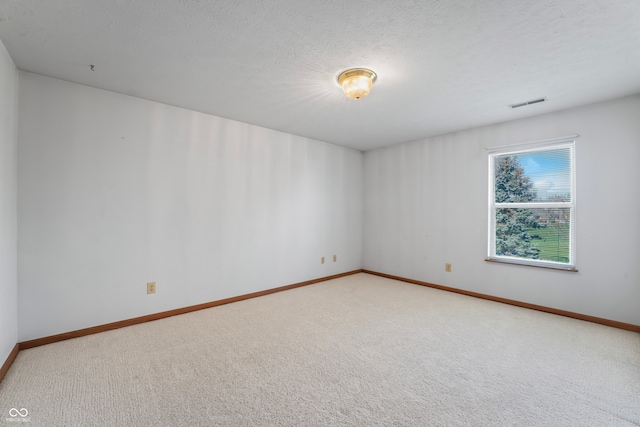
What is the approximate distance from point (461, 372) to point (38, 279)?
Answer: 3.42m

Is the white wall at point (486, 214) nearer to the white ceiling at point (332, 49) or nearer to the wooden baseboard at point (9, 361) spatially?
the white ceiling at point (332, 49)

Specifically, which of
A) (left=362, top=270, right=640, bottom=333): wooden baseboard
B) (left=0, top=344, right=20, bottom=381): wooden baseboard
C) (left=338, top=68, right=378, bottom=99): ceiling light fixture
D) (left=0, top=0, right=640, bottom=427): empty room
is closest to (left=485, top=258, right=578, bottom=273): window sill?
(left=0, top=0, right=640, bottom=427): empty room

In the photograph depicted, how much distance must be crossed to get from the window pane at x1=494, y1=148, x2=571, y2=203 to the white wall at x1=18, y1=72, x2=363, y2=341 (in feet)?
8.97

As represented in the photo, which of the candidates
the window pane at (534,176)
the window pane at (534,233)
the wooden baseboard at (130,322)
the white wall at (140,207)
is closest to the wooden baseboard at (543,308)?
the window pane at (534,233)

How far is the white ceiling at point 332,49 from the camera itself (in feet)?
5.19

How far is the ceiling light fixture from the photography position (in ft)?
7.34

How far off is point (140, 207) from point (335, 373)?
7.97 feet

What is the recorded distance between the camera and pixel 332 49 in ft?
6.42

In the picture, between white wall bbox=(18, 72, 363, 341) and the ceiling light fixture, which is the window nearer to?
the ceiling light fixture

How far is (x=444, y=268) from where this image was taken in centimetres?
406

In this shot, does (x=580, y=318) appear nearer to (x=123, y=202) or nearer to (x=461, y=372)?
(x=461, y=372)

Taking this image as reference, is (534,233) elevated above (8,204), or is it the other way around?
(8,204)

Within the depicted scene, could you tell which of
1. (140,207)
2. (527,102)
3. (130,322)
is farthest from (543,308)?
(140,207)

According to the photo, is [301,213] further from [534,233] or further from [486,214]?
[534,233]
